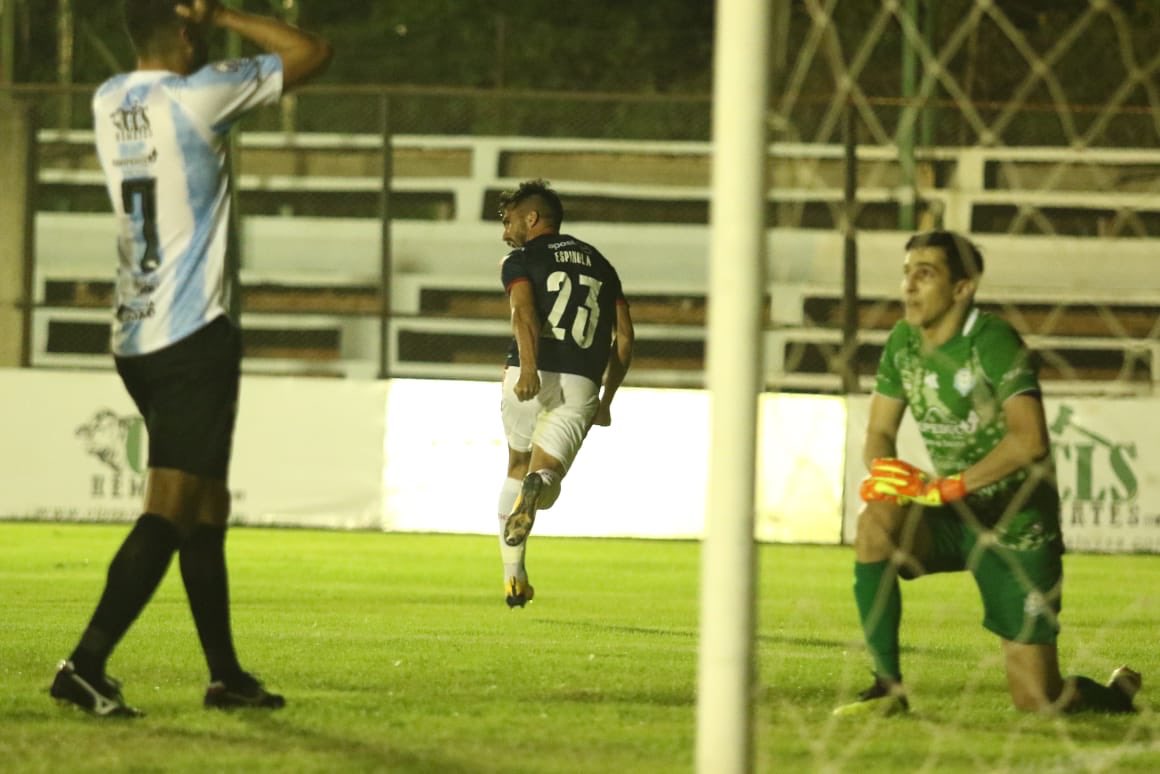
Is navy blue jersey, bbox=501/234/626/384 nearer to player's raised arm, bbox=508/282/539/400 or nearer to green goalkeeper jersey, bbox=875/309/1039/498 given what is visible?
player's raised arm, bbox=508/282/539/400

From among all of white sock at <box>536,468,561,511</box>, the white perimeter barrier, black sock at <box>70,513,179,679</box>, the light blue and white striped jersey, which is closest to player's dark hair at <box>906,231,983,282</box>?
the light blue and white striped jersey

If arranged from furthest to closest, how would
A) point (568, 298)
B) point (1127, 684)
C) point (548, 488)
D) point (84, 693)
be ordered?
1. point (568, 298)
2. point (548, 488)
3. point (1127, 684)
4. point (84, 693)

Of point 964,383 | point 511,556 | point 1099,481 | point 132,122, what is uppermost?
point 132,122

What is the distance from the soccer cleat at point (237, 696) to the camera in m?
5.24

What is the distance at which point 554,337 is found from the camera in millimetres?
8273

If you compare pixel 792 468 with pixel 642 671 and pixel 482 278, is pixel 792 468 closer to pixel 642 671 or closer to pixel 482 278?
pixel 482 278

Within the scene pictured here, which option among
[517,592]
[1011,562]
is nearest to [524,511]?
[517,592]

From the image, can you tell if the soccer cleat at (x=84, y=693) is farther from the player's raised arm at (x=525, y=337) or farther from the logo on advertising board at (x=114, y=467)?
the logo on advertising board at (x=114, y=467)

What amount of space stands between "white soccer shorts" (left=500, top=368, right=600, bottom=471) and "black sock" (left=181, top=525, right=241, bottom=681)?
3031 mm

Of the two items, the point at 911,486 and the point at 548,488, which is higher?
the point at 911,486

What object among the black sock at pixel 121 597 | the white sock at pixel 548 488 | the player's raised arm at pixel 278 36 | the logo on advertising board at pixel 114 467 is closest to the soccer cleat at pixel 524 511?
the white sock at pixel 548 488

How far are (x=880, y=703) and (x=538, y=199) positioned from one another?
3542 mm

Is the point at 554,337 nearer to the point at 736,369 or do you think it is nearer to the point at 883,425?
the point at 883,425

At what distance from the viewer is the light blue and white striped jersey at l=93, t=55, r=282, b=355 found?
16.5 ft
